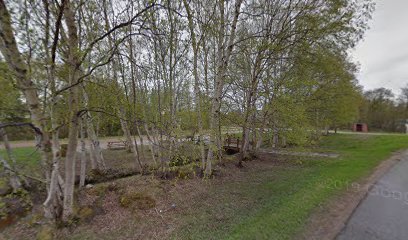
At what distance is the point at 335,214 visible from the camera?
511 cm

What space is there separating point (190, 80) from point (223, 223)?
633 centimetres

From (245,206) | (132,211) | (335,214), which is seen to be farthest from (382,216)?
(132,211)

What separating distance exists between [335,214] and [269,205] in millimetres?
1599

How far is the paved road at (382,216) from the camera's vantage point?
4.16m

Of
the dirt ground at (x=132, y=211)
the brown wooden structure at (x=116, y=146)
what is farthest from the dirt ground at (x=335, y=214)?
the brown wooden structure at (x=116, y=146)

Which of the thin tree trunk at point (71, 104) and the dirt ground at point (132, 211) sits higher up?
the thin tree trunk at point (71, 104)

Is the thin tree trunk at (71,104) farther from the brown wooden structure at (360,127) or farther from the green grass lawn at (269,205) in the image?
the brown wooden structure at (360,127)

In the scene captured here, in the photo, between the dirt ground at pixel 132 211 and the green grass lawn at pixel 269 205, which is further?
the dirt ground at pixel 132 211

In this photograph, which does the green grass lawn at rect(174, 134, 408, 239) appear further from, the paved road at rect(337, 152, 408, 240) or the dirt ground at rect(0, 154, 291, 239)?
the paved road at rect(337, 152, 408, 240)

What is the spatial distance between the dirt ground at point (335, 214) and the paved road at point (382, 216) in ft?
0.42

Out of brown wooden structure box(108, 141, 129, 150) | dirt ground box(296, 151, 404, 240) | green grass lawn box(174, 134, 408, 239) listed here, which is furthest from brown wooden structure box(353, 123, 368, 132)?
brown wooden structure box(108, 141, 129, 150)

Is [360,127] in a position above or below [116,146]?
above

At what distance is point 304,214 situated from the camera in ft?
16.8

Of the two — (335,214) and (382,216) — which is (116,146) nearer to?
(335,214)
